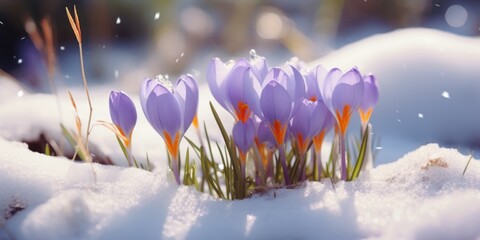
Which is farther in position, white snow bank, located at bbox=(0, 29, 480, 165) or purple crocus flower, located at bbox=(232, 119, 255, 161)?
white snow bank, located at bbox=(0, 29, 480, 165)

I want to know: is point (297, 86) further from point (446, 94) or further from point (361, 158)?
point (446, 94)

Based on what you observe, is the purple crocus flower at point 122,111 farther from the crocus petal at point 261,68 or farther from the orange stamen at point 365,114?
the orange stamen at point 365,114

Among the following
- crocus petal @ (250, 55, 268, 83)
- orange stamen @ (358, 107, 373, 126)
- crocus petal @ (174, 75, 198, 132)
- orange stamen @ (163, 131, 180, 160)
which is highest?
Answer: crocus petal @ (250, 55, 268, 83)

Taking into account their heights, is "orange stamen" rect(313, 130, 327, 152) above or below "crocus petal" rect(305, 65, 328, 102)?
below

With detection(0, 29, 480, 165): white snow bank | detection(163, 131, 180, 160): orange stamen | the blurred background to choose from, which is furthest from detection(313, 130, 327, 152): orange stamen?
the blurred background

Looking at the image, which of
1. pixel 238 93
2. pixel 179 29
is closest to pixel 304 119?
pixel 238 93

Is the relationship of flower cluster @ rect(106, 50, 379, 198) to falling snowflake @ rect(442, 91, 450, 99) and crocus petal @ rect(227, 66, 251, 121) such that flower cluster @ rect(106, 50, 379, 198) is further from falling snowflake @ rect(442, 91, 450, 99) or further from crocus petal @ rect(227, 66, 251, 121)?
falling snowflake @ rect(442, 91, 450, 99)
